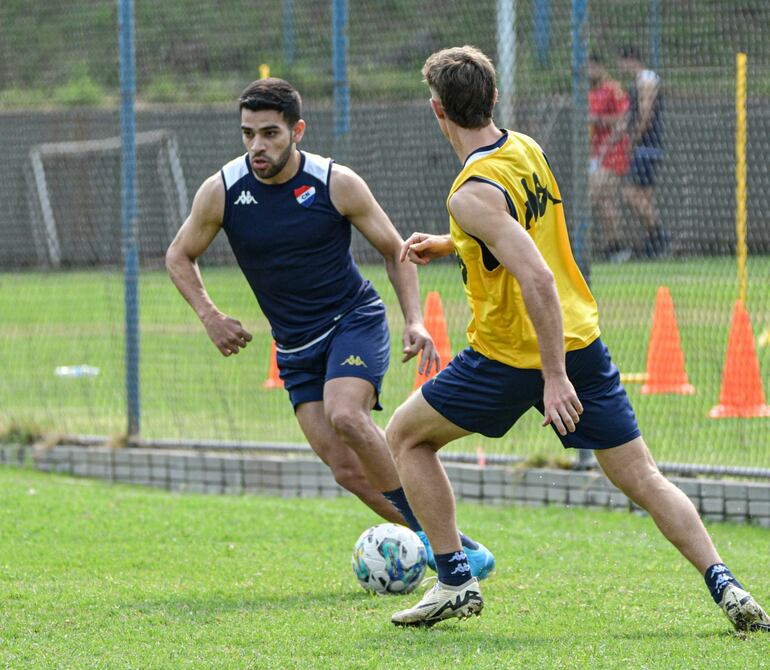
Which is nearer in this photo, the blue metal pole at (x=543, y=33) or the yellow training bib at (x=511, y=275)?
the yellow training bib at (x=511, y=275)

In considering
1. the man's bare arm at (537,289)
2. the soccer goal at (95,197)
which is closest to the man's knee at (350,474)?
the man's bare arm at (537,289)

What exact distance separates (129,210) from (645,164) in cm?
341

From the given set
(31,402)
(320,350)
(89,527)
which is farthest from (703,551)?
(31,402)

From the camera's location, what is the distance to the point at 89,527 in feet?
24.5

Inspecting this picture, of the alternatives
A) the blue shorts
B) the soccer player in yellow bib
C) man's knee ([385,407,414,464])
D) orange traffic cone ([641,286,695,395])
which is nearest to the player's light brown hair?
the soccer player in yellow bib

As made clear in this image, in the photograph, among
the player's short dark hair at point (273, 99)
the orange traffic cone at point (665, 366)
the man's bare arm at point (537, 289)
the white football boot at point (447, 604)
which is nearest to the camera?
the man's bare arm at point (537, 289)

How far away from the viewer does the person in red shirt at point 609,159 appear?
867 centimetres

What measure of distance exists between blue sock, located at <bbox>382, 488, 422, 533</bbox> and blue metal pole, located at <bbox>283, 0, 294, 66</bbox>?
434 centimetres

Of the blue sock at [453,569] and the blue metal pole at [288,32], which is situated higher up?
the blue metal pole at [288,32]

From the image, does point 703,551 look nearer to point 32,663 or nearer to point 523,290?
point 523,290

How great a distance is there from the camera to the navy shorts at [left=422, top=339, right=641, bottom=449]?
5.22 meters

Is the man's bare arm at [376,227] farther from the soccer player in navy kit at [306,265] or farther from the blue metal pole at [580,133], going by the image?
the blue metal pole at [580,133]

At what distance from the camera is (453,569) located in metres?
5.36

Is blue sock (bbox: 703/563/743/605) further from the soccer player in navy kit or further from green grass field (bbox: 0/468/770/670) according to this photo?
the soccer player in navy kit
